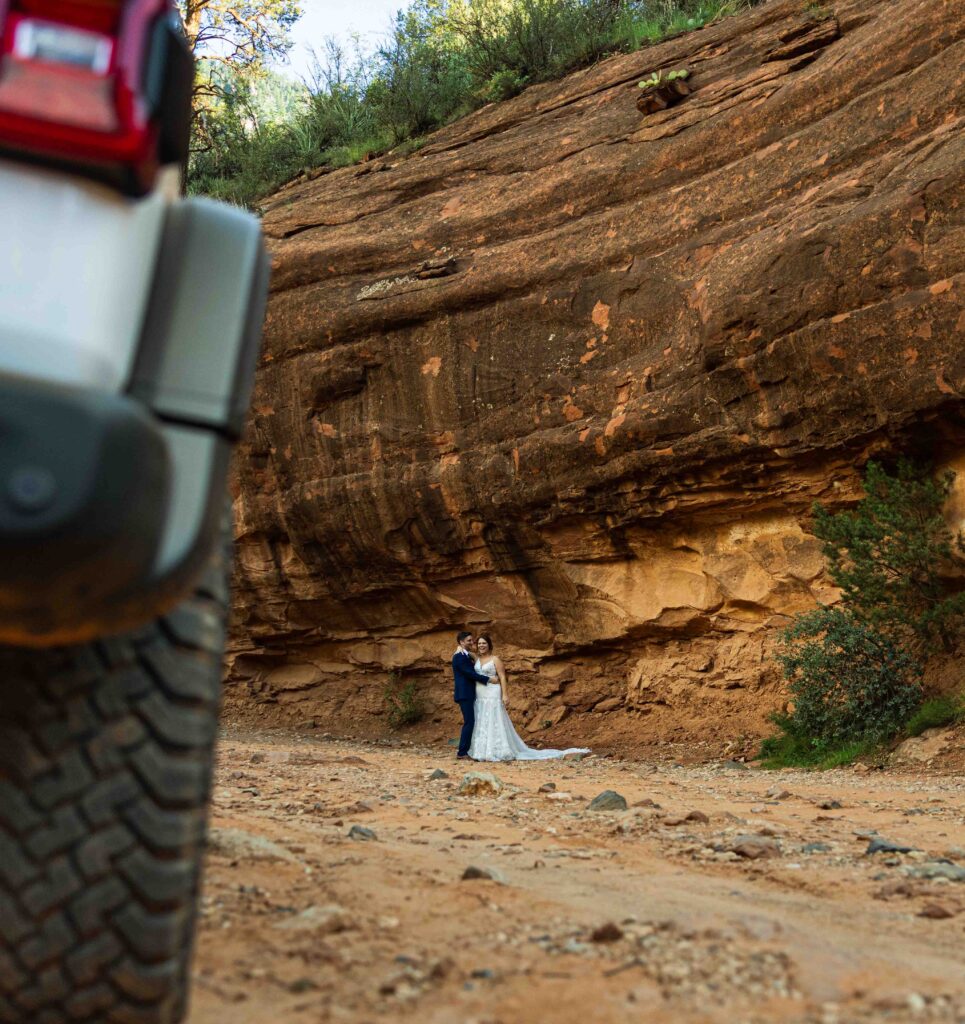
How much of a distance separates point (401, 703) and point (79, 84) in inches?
582

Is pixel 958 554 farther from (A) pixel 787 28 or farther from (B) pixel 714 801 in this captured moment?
(A) pixel 787 28

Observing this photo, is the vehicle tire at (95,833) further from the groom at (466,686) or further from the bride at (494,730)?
the groom at (466,686)

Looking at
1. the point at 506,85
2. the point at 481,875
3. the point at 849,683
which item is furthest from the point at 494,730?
the point at 506,85

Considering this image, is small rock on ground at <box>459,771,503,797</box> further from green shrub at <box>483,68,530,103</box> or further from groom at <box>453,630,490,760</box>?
green shrub at <box>483,68,530,103</box>

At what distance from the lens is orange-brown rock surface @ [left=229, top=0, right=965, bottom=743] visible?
1105 cm

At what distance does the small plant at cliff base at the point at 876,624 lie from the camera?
10625 millimetres

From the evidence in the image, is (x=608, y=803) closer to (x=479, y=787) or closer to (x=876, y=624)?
(x=479, y=787)

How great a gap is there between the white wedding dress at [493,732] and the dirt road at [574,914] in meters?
5.82

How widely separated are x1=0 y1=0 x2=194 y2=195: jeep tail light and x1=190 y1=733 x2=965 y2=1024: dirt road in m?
1.72

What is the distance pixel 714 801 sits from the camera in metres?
7.31

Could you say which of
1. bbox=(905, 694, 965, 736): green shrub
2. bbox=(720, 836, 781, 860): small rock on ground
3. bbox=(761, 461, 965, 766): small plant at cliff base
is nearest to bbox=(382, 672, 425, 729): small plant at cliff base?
bbox=(761, 461, 965, 766): small plant at cliff base

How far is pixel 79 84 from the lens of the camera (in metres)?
1.70

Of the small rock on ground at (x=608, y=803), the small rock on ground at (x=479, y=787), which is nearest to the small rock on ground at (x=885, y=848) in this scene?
the small rock on ground at (x=608, y=803)

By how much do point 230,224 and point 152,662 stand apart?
0.87 metres
